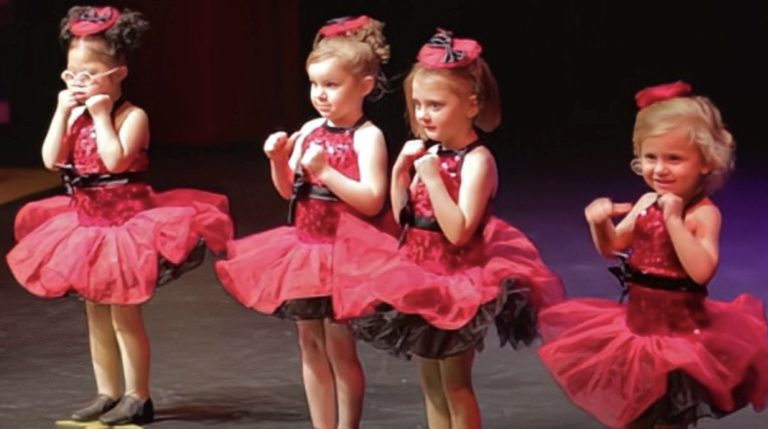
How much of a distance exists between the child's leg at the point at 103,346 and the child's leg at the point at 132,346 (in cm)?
3

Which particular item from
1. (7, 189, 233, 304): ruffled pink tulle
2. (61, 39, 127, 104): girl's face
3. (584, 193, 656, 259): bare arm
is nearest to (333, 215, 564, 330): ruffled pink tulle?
(584, 193, 656, 259): bare arm

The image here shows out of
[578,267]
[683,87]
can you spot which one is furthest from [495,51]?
[683,87]

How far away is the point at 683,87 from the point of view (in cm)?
341

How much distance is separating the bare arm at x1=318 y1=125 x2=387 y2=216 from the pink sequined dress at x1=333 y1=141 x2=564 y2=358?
3.4 inches

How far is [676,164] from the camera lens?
3326 mm

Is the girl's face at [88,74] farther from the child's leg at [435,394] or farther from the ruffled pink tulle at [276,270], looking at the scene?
the child's leg at [435,394]

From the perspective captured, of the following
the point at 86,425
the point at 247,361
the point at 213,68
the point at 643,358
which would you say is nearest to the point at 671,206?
the point at 643,358

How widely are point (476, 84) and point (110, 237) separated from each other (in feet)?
3.51

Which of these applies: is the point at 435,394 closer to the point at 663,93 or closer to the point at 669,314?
the point at 669,314

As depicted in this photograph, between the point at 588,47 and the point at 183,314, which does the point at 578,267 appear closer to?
the point at 183,314

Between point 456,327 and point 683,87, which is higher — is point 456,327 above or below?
below

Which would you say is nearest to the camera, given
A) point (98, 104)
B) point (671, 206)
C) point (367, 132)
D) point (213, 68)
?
point (671, 206)

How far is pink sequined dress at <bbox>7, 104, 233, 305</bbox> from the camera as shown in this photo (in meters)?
4.03

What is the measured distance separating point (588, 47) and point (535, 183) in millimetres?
4235
